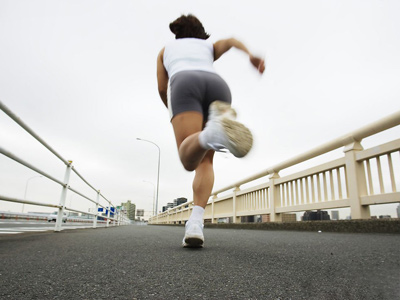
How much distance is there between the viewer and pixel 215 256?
1588mm

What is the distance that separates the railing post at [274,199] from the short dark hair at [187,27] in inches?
143

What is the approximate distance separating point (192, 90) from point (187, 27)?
0.73m

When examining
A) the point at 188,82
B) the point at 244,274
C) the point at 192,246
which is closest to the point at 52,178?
the point at 192,246

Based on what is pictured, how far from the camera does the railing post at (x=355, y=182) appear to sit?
323 centimetres

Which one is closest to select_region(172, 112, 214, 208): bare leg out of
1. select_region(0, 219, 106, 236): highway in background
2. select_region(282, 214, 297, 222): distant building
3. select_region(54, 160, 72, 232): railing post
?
select_region(0, 219, 106, 236): highway in background

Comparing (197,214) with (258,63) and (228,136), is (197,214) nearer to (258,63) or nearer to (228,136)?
(228,136)

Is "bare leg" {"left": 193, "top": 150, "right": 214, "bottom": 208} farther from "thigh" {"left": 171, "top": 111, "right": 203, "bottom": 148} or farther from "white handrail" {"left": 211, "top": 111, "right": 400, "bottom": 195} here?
"white handrail" {"left": 211, "top": 111, "right": 400, "bottom": 195}

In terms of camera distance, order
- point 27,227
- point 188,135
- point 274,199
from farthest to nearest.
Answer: point 27,227 < point 274,199 < point 188,135

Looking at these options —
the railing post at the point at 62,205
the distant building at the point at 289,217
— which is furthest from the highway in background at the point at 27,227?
the distant building at the point at 289,217

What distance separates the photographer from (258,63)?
77.4 inches

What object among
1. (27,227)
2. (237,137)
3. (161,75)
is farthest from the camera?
(27,227)

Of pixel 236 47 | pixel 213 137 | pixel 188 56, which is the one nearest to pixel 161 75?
pixel 188 56

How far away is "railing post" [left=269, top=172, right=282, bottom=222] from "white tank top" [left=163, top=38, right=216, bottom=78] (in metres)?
3.63

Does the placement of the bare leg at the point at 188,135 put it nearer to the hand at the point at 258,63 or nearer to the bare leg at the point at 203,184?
the bare leg at the point at 203,184
